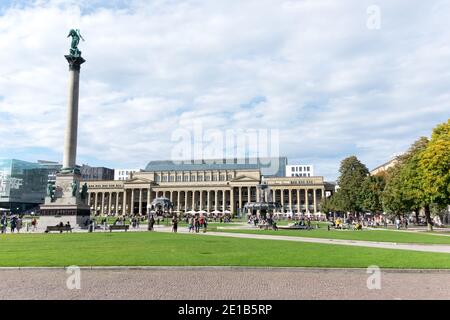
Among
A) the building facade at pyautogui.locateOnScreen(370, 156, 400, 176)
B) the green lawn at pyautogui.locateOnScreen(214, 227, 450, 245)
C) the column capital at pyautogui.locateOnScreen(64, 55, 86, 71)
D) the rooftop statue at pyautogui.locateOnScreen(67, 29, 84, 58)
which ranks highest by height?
the rooftop statue at pyautogui.locateOnScreen(67, 29, 84, 58)

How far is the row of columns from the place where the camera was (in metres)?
160

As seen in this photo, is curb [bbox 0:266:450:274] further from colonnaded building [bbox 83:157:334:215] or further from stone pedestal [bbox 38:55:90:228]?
colonnaded building [bbox 83:157:334:215]

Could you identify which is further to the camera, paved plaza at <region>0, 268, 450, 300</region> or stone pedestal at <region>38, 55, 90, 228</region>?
stone pedestal at <region>38, 55, 90, 228</region>

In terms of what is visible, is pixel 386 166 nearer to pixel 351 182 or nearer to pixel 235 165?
pixel 235 165

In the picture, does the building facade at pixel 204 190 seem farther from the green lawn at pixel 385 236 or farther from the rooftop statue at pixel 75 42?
the green lawn at pixel 385 236

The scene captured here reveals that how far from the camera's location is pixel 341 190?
3479 inches

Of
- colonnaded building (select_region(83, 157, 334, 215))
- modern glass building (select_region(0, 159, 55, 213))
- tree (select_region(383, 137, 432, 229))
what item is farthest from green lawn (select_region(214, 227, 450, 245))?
modern glass building (select_region(0, 159, 55, 213))

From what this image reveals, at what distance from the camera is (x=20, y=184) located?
478ft

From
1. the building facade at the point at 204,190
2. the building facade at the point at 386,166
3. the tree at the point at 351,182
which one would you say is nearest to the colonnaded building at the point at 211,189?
the building facade at the point at 204,190

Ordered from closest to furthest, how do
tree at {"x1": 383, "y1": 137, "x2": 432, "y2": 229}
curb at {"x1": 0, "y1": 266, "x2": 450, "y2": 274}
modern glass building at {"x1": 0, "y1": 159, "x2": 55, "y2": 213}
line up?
curb at {"x1": 0, "y1": 266, "x2": 450, "y2": 274} < tree at {"x1": 383, "y1": 137, "x2": 432, "y2": 229} < modern glass building at {"x1": 0, "y1": 159, "x2": 55, "y2": 213}

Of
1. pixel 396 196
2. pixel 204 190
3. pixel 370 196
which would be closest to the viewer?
pixel 396 196

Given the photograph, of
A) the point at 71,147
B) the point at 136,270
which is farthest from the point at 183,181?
the point at 136,270

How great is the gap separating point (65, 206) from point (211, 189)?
11662 cm

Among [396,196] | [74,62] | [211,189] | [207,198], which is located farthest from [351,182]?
[207,198]
